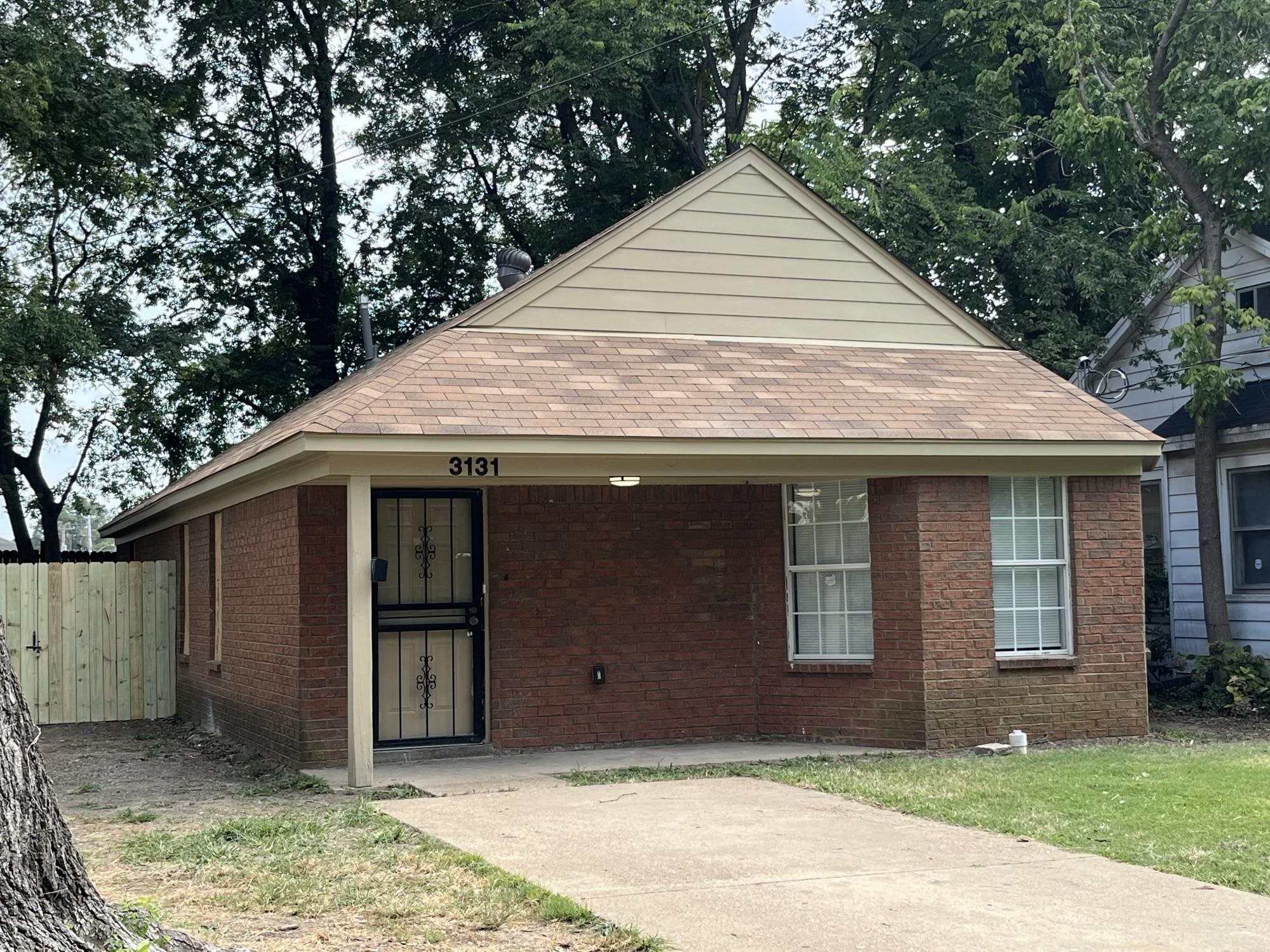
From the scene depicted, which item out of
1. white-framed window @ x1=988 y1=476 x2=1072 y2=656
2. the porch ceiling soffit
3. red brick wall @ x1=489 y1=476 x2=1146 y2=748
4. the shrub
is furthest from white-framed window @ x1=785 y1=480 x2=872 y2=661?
the shrub

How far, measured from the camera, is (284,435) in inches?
406

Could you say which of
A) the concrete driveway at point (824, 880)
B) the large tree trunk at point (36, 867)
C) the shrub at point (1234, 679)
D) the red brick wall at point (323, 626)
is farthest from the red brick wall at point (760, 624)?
the large tree trunk at point (36, 867)

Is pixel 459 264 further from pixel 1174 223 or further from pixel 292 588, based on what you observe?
pixel 292 588

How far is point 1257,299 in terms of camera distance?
17141mm

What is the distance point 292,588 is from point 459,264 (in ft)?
57.4

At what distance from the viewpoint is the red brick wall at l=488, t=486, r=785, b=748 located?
39.4ft

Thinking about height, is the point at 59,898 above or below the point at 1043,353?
below

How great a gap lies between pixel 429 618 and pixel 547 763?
166 centimetres

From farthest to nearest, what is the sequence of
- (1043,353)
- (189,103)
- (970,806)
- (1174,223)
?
(189,103), (1043,353), (1174,223), (970,806)

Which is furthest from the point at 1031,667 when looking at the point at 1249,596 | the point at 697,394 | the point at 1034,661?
the point at 1249,596

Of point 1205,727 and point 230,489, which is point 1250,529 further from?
point 230,489

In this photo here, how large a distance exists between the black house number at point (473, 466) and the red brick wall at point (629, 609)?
1.66 meters

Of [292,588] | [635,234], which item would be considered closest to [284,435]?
[292,588]

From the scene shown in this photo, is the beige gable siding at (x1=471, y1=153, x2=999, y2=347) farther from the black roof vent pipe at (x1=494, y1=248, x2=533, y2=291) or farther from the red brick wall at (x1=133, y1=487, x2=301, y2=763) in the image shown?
the black roof vent pipe at (x1=494, y1=248, x2=533, y2=291)
